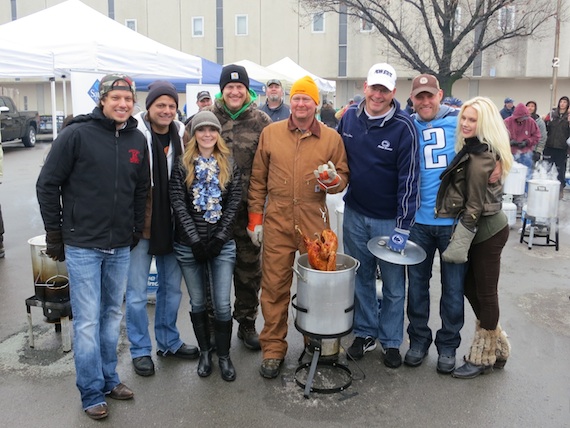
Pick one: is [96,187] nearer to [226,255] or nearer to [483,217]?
[226,255]

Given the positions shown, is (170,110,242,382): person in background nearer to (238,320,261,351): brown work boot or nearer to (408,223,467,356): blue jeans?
(238,320,261,351): brown work boot

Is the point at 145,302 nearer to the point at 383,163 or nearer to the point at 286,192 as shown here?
the point at 286,192

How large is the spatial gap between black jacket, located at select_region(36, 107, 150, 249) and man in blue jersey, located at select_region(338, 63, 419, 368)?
1.64 metres

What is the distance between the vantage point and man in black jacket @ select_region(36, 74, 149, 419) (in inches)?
125

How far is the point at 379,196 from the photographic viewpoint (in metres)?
4.00

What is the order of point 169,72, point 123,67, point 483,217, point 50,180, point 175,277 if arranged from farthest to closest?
point 169,72
point 123,67
point 175,277
point 483,217
point 50,180

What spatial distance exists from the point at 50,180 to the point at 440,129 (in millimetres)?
2637

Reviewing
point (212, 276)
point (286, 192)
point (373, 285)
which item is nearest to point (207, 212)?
point (212, 276)

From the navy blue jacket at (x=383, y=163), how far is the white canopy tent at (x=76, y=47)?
190 inches

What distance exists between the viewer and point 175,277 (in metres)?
4.09

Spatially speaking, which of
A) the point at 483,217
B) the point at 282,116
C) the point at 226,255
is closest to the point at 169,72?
the point at 282,116

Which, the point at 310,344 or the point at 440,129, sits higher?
the point at 440,129

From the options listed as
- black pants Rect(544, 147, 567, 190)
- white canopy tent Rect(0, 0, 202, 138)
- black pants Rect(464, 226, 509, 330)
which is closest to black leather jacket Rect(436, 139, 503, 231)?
black pants Rect(464, 226, 509, 330)

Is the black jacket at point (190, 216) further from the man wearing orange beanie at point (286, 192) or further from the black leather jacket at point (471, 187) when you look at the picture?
the black leather jacket at point (471, 187)
